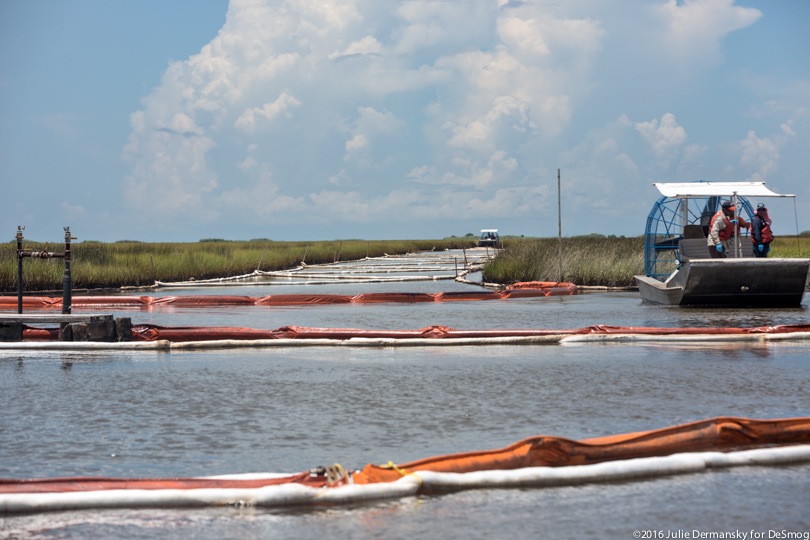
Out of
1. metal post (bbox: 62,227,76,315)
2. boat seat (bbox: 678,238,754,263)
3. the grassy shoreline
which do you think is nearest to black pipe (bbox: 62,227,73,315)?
metal post (bbox: 62,227,76,315)

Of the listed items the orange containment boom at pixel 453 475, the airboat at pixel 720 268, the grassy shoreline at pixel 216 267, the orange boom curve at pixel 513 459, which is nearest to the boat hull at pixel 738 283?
the airboat at pixel 720 268

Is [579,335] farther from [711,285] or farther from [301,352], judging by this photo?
[711,285]

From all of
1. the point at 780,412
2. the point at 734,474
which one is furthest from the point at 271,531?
the point at 780,412

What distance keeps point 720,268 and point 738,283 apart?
0.84 m

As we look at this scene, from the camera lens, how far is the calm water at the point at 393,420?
5727mm

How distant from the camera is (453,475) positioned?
637 centimetres

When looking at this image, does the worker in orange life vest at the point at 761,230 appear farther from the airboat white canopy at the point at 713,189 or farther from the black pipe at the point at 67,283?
the black pipe at the point at 67,283

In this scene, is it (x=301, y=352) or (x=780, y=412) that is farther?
(x=301, y=352)

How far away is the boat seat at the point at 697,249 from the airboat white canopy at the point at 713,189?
106 centimetres

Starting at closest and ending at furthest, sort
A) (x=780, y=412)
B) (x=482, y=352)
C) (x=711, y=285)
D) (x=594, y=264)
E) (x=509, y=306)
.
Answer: (x=780, y=412) → (x=482, y=352) → (x=711, y=285) → (x=509, y=306) → (x=594, y=264)

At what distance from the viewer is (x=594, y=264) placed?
3472 cm

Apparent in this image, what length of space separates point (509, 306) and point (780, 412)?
16.6 metres

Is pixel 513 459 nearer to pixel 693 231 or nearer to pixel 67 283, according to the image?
pixel 67 283

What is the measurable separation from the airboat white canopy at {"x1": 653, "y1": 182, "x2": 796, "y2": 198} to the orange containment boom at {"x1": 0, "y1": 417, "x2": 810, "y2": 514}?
1583cm
